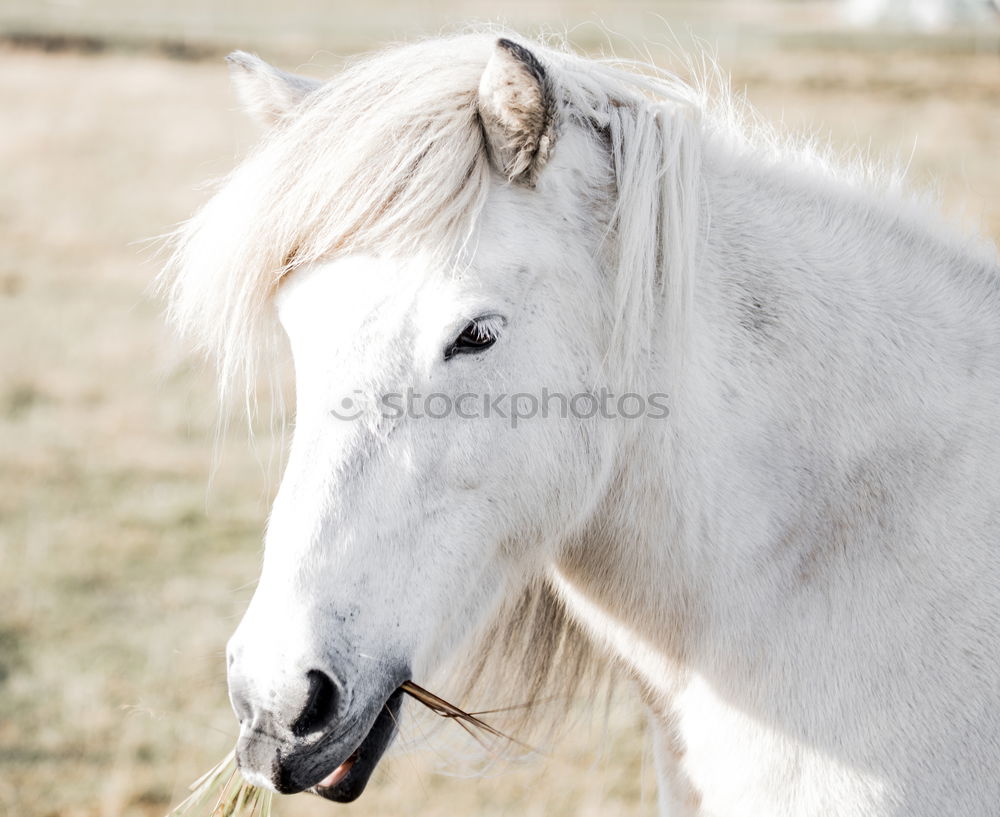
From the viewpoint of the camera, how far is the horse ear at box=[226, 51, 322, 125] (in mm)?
1888

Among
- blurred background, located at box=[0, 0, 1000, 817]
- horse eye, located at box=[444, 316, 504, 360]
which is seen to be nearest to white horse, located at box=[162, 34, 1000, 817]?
horse eye, located at box=[444, 316, 504, 360]

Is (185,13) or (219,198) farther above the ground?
(219,198)

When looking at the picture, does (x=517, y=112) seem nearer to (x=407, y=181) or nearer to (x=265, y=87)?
(x=407, y=181)

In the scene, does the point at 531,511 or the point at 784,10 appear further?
the point at 784,10

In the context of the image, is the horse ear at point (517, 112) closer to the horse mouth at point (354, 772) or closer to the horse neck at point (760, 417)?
the horse neck at point (760, 417)

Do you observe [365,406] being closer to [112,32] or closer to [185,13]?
[112,32]

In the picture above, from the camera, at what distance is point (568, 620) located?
7.09 ft

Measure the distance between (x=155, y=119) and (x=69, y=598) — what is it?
12362 millimetres

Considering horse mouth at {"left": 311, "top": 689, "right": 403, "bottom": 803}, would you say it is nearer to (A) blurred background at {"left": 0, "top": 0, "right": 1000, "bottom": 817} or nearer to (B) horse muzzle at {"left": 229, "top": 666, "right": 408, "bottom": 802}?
(B) horse muzzle at {"left": 229, "top": 666, "right": 408, "bottom": 802}

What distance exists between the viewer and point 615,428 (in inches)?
67.7

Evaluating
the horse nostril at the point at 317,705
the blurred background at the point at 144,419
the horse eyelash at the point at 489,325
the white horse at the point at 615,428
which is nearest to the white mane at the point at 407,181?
the white horse at the point at 615,428

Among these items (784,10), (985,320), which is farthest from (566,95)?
(784,10)

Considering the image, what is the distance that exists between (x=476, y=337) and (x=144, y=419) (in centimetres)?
626

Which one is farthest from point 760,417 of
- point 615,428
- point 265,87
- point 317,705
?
point 265,87
